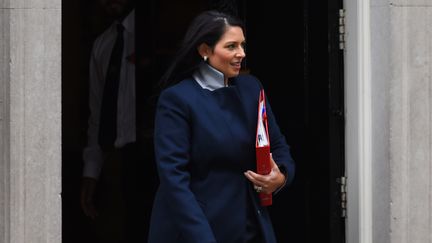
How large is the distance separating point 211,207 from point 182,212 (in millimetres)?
226

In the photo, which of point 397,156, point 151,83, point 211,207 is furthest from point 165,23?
point 211,207

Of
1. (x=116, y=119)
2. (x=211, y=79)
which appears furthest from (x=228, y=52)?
(x=116, y=119)

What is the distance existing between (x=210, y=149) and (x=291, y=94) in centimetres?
215

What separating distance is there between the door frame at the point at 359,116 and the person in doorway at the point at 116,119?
2.06m

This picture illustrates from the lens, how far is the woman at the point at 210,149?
480cm

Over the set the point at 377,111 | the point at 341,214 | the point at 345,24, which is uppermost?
the point at 345,24

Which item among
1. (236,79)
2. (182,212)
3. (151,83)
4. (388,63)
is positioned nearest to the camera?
(182,212)

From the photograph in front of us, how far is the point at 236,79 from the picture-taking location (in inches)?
203

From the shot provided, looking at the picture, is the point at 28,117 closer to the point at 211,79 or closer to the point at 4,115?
the point at 4,115

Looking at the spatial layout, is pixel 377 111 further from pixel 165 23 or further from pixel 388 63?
pixel 165 23

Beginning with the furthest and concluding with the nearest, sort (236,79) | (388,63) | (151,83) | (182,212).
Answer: (151,83) < (388,63) < (236,79) < (182,212)

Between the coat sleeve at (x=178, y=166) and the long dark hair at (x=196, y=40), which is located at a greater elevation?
the long dark hair at (x=196, y=40)

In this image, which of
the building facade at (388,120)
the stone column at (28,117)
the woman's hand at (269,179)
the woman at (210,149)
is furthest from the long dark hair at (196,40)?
the building facade at (388,120)

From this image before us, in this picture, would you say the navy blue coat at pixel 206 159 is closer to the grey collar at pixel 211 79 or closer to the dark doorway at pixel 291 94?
the grey collar at pixel 211 79
